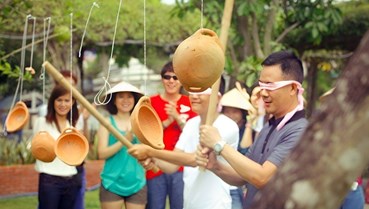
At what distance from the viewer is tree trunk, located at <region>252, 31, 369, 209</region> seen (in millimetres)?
1972

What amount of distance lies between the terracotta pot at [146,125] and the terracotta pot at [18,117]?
5.97 ft

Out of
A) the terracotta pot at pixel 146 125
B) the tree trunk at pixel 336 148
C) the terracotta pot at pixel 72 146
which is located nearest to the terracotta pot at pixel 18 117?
the terracotta pot at pixel 72 146

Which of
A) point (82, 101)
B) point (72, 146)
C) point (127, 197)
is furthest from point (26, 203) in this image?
point (82, 101)

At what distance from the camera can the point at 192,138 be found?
17.9 feet

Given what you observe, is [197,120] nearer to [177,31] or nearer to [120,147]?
[120,147]

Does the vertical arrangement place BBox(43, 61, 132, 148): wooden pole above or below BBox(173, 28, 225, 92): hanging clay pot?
below

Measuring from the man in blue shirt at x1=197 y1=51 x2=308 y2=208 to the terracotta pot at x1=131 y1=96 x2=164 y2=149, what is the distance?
1.30 feet

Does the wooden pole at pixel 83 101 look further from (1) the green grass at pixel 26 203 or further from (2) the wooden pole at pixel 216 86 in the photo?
(1) the green grass at pixel 26 203

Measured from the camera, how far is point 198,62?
412cm

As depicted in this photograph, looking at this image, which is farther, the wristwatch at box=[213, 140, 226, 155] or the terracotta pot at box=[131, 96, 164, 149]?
the terracotta pot at box=[131, 96, 164, 149]

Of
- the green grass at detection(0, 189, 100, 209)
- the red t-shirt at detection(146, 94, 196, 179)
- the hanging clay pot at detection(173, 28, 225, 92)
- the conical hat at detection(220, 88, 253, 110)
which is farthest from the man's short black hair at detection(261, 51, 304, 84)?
the green grass at detection(0, 189, 100, 209)

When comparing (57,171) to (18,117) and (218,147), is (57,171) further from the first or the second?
(218,147)

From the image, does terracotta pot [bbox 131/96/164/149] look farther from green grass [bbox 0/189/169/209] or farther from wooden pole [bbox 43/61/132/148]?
green grass [bbox 0/189/169/209]

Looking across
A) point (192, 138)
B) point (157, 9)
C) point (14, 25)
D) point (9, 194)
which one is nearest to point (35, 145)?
point (192, 138)
